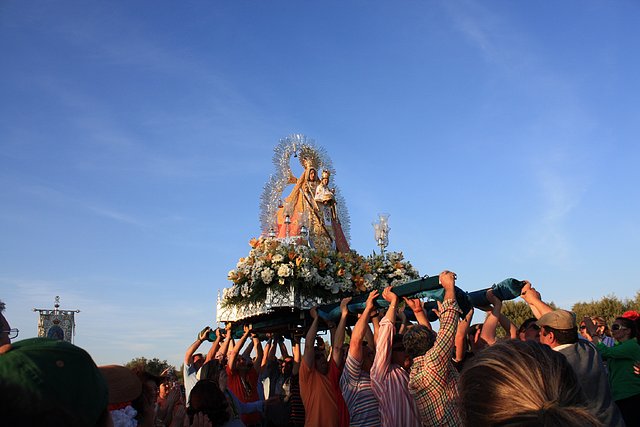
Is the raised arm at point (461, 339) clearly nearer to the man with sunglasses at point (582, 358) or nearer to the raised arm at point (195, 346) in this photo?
the man with sunglasses at point (582, 358)

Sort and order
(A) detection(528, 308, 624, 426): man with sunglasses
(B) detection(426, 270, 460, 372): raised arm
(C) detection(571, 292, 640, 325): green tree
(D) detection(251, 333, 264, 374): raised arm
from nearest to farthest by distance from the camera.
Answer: (A) detection(528, 308, 624, 426): man with sunglasses
(B) detection(426, 270, 460, 372): raised arm
(D) detection(251, 333, 264, 374): raised arm
(C) detection(571, 292, 640, 325): green tree

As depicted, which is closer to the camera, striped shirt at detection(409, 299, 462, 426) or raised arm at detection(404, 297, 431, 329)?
striped shirt at detection(409, 299, 462, 426)

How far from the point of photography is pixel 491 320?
18.5 feet

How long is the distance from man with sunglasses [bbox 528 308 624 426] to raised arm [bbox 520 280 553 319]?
0.48 meters

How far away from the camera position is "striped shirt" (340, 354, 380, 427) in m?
5.19

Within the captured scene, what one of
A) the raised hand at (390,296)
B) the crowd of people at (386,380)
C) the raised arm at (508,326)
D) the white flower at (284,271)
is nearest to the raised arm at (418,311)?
the crowd of people at (386,380)

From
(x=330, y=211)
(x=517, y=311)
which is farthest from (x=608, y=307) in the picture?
(x=330, y=211)

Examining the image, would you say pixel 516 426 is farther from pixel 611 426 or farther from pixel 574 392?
pixel 611 426

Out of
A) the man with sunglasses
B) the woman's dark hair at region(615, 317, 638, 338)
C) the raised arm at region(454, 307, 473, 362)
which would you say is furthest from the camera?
the woman's dark hair at region(615, 317, 638, 338)

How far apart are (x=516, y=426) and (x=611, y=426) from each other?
2.30m

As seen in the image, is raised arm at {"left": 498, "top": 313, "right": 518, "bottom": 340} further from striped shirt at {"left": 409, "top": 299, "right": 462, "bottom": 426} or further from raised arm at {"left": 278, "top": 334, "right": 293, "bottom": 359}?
raised arm at {"left": 278, "top": 334, "right": 293, "bottom": 359}

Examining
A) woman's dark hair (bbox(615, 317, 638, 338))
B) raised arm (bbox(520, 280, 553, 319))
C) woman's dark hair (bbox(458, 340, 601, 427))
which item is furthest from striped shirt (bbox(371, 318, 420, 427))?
woman's dark hair (bbox(458, 340, 601, 427))

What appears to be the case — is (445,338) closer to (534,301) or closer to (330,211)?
(534,301)

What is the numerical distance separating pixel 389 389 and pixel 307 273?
118 inches
